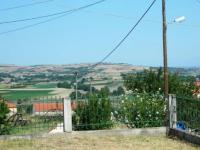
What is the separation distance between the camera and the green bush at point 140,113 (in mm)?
14773

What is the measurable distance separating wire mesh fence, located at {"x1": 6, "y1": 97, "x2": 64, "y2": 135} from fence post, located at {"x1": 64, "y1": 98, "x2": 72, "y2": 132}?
0.32 m

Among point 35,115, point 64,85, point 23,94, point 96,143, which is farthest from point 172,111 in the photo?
point 64,85

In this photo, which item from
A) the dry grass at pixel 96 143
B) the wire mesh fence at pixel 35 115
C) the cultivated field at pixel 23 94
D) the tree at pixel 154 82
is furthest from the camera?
the tree at pixel 154 82

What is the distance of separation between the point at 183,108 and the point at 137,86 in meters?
9.18

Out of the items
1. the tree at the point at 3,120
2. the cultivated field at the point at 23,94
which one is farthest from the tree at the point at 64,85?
the tree at the point at 3,120

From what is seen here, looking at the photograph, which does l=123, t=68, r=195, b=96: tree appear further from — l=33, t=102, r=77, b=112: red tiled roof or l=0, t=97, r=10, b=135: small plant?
l=0, t=97, r=10, b=135: small plant

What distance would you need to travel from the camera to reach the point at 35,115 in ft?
47.4

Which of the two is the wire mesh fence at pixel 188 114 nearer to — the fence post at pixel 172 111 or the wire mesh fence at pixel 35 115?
the fence post at pixel 172 111

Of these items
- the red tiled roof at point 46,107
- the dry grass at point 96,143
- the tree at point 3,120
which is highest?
the red tiled roof at point 46,107

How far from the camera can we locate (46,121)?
574 inches

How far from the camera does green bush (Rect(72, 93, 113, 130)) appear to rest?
14.5m

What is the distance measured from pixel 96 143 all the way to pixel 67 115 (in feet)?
5.28

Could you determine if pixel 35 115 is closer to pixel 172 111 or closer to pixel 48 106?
pixel 48 106

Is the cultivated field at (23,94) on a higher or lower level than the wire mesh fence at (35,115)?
higher
